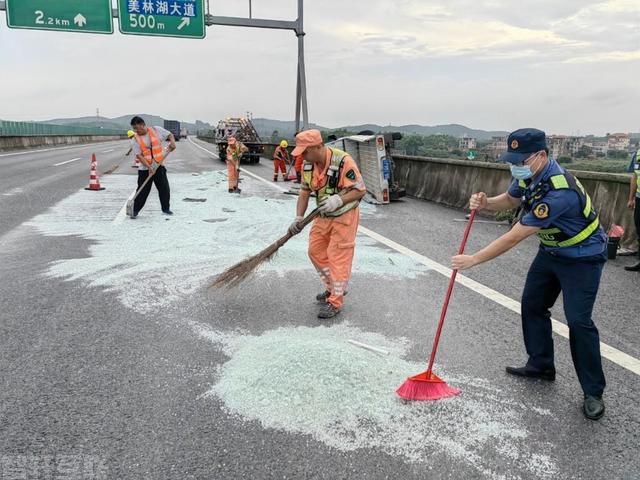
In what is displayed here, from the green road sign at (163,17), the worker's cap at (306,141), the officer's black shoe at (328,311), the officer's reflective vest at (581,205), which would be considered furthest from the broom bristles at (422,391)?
the green road sign at (163,17)

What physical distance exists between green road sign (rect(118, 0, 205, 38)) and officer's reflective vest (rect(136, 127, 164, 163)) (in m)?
10.3

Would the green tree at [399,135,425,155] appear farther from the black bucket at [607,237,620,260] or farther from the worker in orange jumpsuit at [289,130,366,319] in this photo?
the worker in orange jumpsuit at [289,130,366,319]

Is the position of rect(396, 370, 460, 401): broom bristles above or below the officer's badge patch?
below

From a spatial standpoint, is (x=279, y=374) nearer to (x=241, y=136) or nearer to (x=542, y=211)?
(x=542, y=211)

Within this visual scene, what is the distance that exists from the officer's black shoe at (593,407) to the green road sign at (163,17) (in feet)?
59.0

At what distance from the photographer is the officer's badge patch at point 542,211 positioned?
106 inches

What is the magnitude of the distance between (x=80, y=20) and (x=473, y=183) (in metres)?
14.4

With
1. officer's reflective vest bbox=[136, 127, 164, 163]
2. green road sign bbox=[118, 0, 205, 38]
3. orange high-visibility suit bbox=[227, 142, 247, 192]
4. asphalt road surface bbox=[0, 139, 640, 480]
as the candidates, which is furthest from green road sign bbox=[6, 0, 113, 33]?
asphalt road surface bbox=[0, 139, 640, 480]

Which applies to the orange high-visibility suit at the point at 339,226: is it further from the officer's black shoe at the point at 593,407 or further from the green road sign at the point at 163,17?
the green road sign at the point at 163,17

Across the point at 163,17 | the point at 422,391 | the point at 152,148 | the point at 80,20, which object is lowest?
the point at 422,391

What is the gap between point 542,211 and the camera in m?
2.69

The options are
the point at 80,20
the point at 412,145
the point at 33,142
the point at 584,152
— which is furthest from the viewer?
the point at 33,142

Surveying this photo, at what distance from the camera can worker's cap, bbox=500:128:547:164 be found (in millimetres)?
2781
